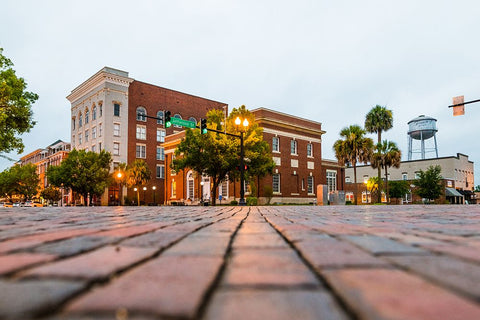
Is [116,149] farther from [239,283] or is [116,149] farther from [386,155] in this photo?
[239,283]

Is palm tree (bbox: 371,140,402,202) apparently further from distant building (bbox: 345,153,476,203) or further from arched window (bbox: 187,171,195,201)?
arched window (bbox: 187,171,195,201)

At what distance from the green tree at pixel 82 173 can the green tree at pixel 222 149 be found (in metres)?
18.1

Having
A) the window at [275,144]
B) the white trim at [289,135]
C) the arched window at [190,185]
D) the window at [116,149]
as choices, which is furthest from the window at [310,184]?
the window at [116,149]

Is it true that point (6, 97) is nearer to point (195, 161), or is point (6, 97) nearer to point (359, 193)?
point (195, 161)

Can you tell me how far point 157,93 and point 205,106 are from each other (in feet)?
30.3

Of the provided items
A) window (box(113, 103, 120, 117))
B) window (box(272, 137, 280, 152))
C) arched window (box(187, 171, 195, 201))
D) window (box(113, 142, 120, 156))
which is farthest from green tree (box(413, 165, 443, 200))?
window (box(113, 103, 120, 117))

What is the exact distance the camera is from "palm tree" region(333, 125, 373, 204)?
133 feet

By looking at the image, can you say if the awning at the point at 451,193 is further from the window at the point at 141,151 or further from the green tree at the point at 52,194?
the green tree at the point at 52,194

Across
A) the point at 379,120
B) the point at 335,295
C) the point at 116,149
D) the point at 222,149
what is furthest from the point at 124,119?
the point at 335,295

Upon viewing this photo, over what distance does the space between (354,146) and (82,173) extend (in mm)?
32060

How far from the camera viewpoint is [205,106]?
62844 mm

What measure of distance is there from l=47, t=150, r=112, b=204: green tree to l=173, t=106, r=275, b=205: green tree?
1806 cm

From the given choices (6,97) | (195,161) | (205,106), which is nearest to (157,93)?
(205,106)

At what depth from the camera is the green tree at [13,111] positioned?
23297mm
